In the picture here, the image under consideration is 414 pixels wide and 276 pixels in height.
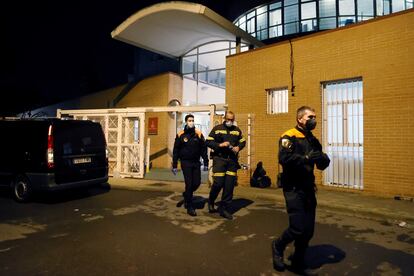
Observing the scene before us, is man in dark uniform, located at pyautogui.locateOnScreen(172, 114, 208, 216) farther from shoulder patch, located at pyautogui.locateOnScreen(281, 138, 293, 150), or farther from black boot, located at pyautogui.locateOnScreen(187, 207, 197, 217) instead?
shoulder patch, located at pyautogui.locateOnScreen(281, 138, 293, 150)

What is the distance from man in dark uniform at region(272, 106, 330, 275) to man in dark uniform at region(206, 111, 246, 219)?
222 centimetres

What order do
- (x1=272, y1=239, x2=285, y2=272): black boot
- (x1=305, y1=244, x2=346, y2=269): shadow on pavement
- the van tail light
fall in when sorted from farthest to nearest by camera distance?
the van tail light
(x1=305, y1=244, x2=346, y2=269): shadow on pavement
(x1=272, y1=239, x2=285, y2=272): black boot

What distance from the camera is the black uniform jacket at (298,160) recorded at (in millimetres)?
3223

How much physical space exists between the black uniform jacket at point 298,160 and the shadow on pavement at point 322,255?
1010 millimetres

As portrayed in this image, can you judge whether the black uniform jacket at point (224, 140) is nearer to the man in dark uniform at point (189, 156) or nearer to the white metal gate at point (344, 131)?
the man in dark uniform at point (189, 156)

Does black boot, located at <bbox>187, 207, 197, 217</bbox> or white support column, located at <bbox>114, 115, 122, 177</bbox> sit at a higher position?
white support column, located at <bbox>114, 115, 122, 177</bbox>

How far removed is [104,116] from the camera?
11.8 metres

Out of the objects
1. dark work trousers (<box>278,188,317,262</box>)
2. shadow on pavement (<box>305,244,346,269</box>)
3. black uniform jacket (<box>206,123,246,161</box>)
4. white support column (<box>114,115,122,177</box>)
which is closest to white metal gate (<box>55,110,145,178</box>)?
white support column (<box>114,115,122,177</box>)

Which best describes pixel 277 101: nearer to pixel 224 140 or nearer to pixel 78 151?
pixel 224 140

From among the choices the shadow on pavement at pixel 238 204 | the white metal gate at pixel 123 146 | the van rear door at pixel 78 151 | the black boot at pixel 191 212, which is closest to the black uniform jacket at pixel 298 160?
the black boot at pixel 191 212

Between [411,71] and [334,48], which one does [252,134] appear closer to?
[334,48]

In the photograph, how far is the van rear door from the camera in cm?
684

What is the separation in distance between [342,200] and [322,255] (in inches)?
137

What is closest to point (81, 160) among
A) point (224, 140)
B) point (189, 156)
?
point (189, 156)
